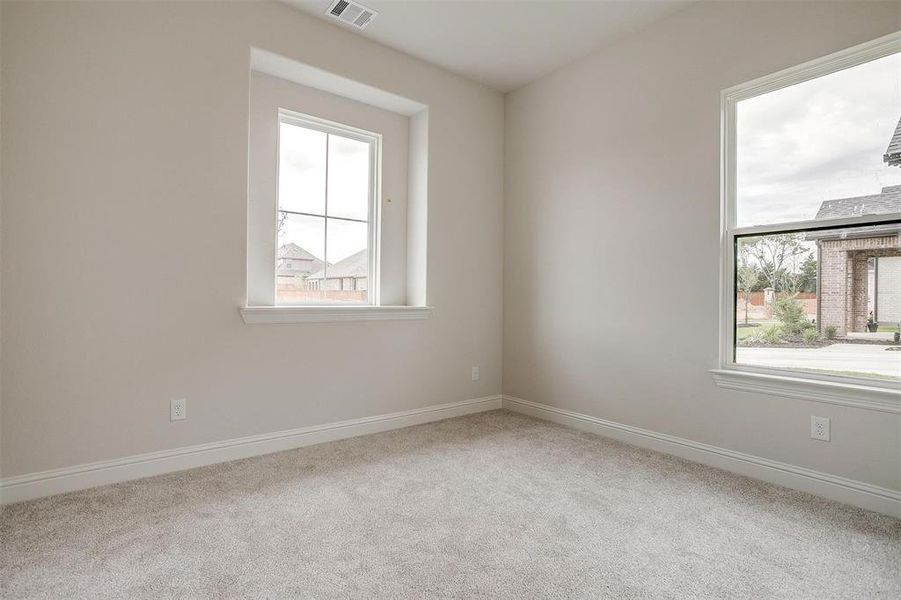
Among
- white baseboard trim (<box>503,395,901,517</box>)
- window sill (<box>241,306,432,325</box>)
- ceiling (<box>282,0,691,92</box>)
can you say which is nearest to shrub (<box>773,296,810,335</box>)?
white baseboard trim (<box>503,395,901,517</box>)

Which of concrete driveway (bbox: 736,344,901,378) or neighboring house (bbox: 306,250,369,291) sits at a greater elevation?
neighboring house (bbox: 306,250,369,291)

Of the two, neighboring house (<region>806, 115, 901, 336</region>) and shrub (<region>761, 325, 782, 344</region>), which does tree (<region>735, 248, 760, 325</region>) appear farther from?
neighboring house (<region>806, 115, 901, 336</region>)

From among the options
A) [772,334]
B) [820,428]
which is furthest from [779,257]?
[820,428]

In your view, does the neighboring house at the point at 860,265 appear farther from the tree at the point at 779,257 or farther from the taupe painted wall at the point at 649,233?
the taupe painted wall at the point at 649,233

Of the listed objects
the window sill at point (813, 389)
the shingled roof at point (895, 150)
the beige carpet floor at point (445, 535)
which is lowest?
the beige carpet floor at point (445, 535)

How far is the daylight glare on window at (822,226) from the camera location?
2146 millimetres

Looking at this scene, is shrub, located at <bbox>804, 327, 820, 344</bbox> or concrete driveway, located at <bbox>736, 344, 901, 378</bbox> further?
shrub, located at <bbox>804, 327, 820, 344</bbox>

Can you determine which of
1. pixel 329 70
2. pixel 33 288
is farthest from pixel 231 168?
pixel 33 288

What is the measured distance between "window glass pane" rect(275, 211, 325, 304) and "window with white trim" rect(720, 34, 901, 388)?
8.15 ft

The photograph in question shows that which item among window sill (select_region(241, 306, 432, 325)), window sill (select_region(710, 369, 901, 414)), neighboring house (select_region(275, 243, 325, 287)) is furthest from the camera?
neighboring house (select_region(275, 243, 325, 287))

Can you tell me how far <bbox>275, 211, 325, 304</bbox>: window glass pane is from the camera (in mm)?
3092

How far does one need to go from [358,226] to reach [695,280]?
2.24m

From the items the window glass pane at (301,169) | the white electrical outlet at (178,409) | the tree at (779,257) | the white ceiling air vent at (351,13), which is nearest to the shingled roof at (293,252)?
the window glass pane at (301,169)

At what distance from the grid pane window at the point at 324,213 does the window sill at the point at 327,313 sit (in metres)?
0.23
